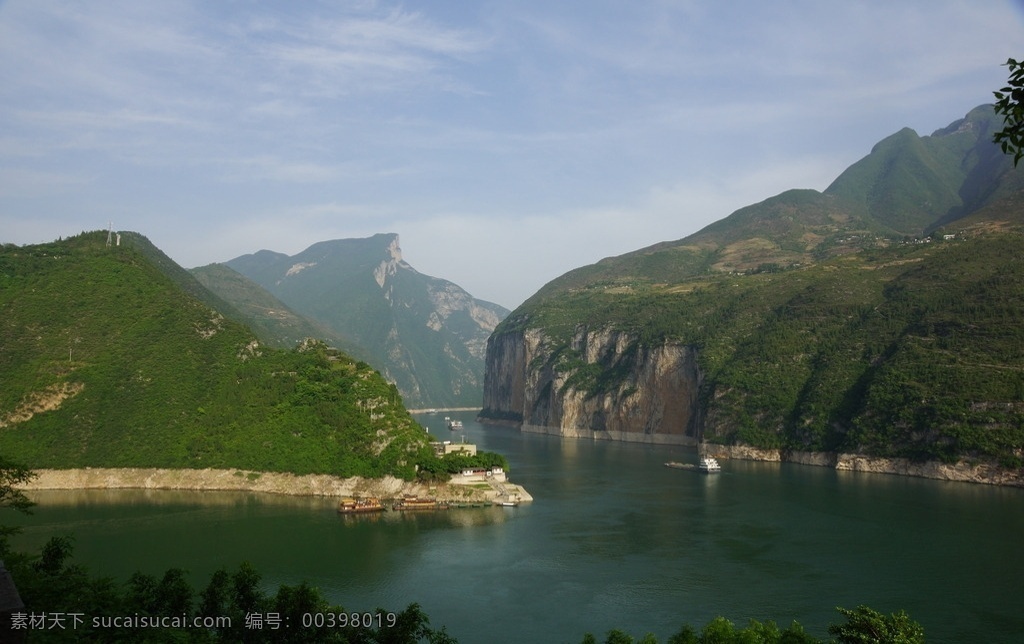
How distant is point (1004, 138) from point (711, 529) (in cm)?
5331

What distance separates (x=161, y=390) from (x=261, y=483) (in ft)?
49.8

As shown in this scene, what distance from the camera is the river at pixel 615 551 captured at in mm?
40594

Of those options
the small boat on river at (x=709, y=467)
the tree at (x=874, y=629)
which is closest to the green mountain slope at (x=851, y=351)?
the small boat on river at (x=709, y=467)

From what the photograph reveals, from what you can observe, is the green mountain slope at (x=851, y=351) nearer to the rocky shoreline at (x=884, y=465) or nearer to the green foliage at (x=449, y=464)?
the rocky shoreline at (x=884, y=465)

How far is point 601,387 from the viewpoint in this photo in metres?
148

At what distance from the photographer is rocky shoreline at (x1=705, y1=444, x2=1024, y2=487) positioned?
75.8m

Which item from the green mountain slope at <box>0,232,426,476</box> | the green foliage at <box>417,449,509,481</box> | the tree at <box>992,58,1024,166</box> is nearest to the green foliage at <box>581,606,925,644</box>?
the tree at <box>992,58,1024,166</box>

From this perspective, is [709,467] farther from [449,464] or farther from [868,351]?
[449,464]

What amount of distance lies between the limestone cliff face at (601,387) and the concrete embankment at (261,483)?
61.9 meters

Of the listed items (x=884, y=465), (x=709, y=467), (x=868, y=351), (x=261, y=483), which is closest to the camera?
(x=261, y=483)

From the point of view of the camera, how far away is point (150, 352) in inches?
3196

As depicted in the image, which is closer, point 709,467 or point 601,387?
point 709,467

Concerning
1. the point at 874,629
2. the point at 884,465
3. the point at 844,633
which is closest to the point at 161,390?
the point at 844,633

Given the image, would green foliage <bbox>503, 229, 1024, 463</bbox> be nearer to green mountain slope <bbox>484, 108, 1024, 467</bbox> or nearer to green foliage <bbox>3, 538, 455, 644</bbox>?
green mountain slope <bbox>484, 108, 1024, 467</bbox>
